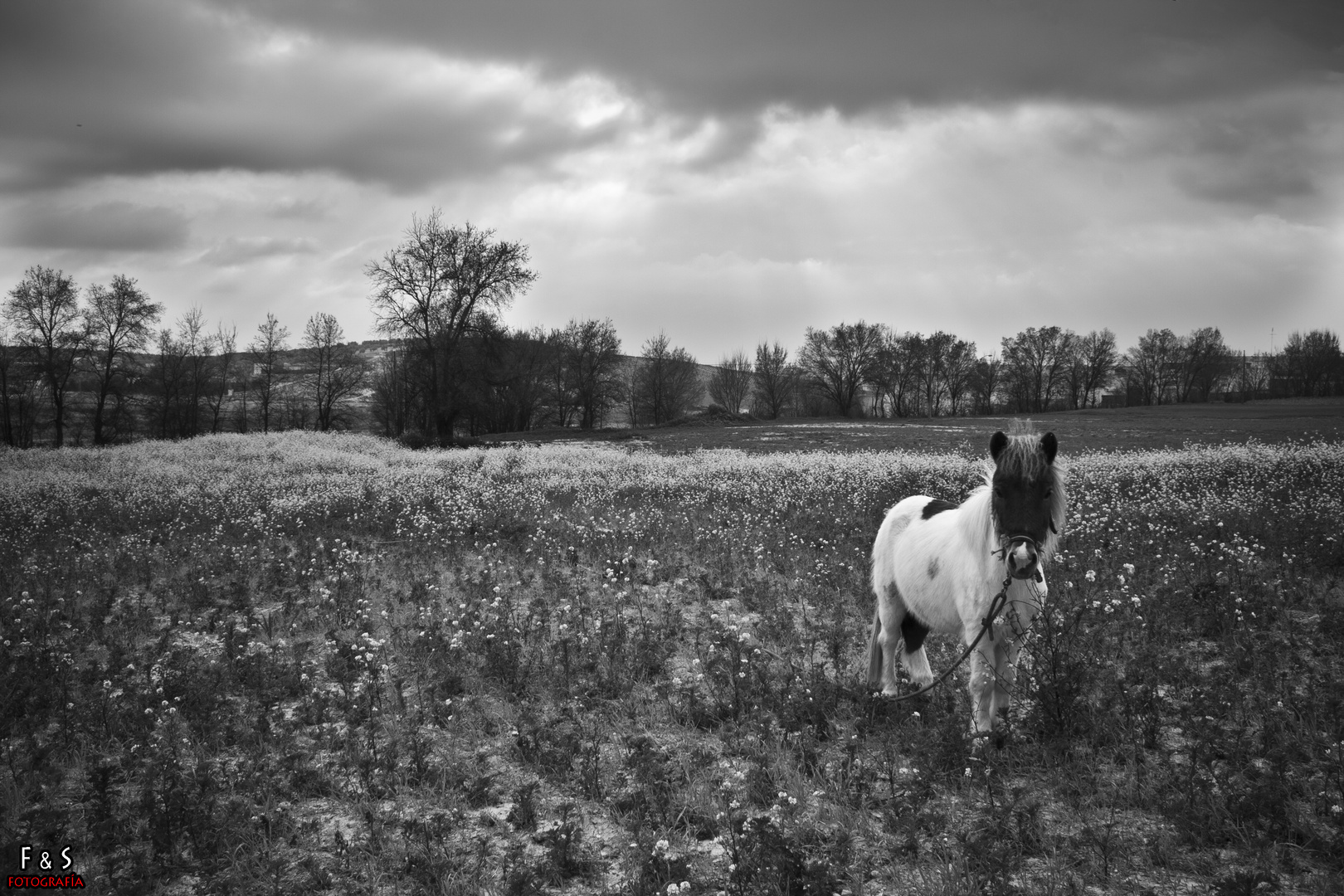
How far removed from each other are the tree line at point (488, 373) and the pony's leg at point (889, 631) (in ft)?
153

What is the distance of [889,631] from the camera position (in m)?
6.58

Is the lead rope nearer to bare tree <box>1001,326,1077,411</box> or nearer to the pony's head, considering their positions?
the pony's head

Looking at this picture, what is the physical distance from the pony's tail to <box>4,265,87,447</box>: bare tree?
204 ft

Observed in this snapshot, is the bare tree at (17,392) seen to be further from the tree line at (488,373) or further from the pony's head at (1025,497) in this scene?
the pony's head at (1025,497)

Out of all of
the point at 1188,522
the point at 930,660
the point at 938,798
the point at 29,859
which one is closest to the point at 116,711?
the point at 29,859

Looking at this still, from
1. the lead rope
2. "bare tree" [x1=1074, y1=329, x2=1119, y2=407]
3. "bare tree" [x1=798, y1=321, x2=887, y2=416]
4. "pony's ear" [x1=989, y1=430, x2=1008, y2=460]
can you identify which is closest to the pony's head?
"pony's ear" [x1=989, y1=430, x2=1008, y2=460]

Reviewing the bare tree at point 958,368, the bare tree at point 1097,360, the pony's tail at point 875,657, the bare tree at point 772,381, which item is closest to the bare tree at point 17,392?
the pony's tail at point 875,657

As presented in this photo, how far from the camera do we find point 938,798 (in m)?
4.88

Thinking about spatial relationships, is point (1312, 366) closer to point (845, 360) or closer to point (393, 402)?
point (845, 360)

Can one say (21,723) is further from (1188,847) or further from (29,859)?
(1188,847)

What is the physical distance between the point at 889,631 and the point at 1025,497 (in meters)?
2.40

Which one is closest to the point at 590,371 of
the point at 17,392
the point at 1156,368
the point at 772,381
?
the point at 772,381

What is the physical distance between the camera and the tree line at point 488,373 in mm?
49688

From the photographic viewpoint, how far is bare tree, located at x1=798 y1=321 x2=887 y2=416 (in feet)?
346
